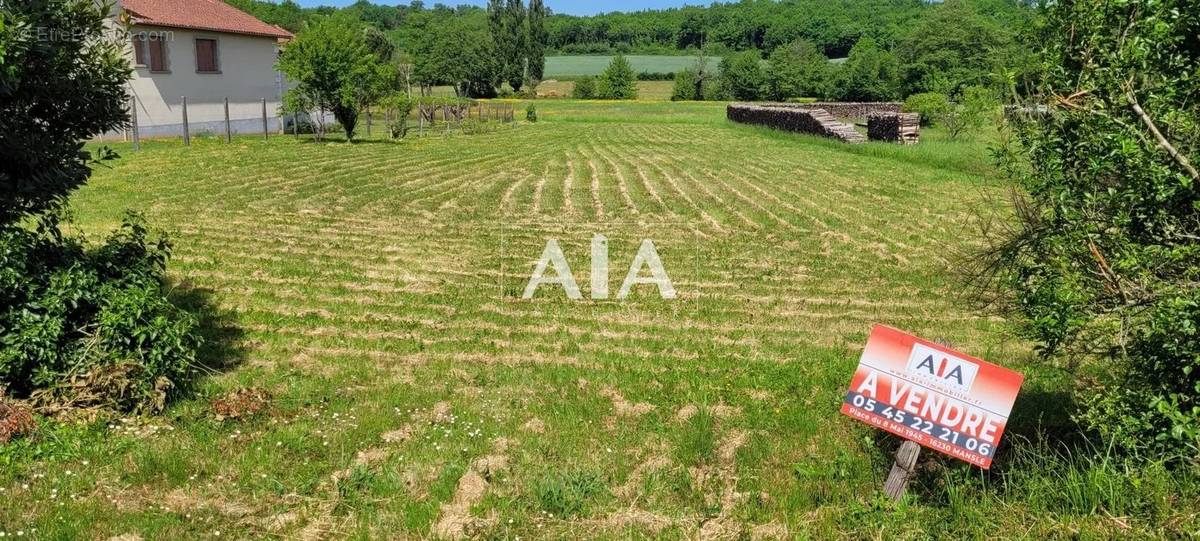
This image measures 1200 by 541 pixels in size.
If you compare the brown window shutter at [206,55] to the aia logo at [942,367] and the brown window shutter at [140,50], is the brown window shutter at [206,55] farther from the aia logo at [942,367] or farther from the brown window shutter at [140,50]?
the aia logo at [942,367]

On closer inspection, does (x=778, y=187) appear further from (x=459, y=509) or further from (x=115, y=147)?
(x=115, y=147)

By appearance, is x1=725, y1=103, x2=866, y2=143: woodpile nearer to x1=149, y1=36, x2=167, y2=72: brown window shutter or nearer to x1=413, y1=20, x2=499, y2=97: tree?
x1=149, y1=36, x2=167, y2=72: brown window shutter

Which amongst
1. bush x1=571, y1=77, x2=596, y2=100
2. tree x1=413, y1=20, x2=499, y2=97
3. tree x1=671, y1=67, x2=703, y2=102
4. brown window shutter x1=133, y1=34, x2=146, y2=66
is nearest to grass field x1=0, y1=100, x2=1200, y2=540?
brown window shutter x1=133, y1=34, x2=146, y2=66

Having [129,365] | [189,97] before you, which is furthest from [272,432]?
[189,97]

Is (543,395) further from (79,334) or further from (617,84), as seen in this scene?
(617,84)

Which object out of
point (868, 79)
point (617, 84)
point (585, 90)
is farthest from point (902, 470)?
point (585, 90)

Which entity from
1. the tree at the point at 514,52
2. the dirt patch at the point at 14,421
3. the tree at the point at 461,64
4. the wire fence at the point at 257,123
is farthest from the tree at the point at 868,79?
the dirt patch at the point at 14,421
